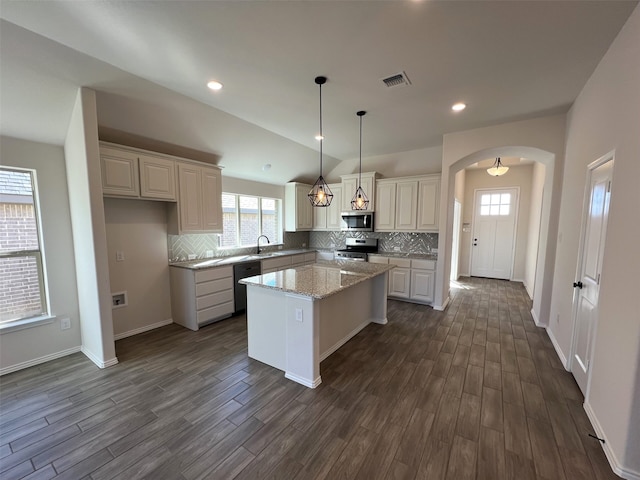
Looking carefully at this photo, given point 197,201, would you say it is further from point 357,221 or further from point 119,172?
point 357,221

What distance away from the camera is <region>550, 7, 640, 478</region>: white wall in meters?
1.54

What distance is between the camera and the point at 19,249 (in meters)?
2.72

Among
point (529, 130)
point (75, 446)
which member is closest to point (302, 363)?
point (75, 446)

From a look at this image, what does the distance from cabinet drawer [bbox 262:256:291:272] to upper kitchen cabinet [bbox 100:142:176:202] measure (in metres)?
1.81

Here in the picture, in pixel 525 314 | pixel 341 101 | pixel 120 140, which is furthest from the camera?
pixel 525 314

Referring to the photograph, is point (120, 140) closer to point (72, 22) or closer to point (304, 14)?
point (72, 22)

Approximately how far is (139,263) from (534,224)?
734 centimetres

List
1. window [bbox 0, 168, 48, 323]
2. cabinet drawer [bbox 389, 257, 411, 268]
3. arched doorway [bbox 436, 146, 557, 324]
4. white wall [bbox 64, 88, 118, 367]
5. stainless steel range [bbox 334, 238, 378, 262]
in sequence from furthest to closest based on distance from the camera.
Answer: stainless steel range [bbox 334, 238, 378, 262] → cabinet drawer [bbox 389, 257, 411, 268] → arched doorway [bbox 436, 146, 557, 324] → window [bbox 0, 168, 48, 323] → white wall [bbox 64, 88, 118, 367]

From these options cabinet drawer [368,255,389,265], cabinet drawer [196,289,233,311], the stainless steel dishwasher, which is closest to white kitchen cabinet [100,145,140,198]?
cabinet drawer [196,289,233,311]

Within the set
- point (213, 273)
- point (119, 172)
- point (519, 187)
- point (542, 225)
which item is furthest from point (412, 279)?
point (119, 172)

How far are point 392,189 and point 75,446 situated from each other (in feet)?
16.8

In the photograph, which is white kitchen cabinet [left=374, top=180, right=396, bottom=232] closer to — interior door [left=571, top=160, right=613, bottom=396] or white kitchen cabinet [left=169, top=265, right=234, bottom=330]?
interior door [left=571, top=160, right=613, bottom=396]

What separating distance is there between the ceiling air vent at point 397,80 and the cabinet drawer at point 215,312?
364cm

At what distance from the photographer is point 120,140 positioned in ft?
10.5
